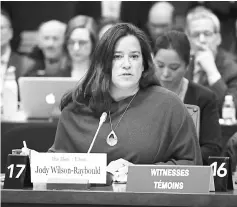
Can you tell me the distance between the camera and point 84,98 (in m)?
3.35

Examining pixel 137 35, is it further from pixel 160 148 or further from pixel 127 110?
pixel 160 148

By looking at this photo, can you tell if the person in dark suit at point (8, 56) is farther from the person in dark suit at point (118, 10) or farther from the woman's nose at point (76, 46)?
the person in dark suit at point (118, 10)

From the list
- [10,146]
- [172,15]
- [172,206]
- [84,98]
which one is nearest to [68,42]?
[172,15]

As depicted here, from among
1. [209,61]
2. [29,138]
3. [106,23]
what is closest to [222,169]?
[29,138]

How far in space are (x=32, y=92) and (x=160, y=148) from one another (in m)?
2.17

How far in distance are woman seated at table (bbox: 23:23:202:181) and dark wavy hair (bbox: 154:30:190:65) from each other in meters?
1.05

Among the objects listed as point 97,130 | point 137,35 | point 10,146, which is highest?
point 137,35

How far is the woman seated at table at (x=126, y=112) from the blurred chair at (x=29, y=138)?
2.52ft

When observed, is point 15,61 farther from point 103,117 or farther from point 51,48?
point 103,117

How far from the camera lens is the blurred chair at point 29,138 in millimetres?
4065

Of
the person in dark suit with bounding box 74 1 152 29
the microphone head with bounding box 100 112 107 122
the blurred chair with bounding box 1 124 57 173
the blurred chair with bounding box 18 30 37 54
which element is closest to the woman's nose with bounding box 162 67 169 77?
the blurred chair with bounding box 1 124 57 173

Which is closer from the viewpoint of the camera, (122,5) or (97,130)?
(97,130)

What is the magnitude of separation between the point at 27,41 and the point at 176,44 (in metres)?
3.42

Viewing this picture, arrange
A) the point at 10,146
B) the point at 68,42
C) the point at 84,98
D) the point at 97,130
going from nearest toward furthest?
the point at 97,130 < the point at 84,98 < the point at 10,146 < the point at 68,42
